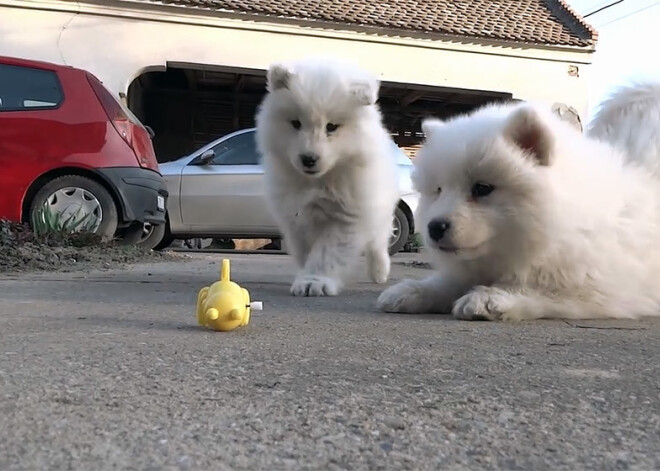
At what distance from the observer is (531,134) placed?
89.1 inches

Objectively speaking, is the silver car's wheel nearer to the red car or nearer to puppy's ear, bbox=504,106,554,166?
the red car

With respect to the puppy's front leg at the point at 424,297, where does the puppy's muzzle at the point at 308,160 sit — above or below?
above

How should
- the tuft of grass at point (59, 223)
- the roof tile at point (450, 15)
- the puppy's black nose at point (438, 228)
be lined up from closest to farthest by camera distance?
the puppy's black nose at point (438, 228)
the tuft of grass at point (59, 223)
the roof tile at point (450, 15)

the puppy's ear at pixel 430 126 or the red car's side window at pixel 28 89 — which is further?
the red car's side window at pixel 28 89

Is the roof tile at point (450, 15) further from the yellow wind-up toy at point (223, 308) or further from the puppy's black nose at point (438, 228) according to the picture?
the yellow wind-up toy at point (223, 308)

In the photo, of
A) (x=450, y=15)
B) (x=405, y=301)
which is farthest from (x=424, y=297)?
(x=450, y=15)

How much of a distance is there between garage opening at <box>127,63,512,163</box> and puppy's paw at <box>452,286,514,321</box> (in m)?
10.4

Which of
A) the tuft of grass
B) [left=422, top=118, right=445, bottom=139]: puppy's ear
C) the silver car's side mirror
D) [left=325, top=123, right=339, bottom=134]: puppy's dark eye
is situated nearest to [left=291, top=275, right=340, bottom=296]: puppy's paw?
[left=325, top=123, right=339, bottom=134]: puppy's dark eye

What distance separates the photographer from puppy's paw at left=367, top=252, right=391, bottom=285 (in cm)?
421

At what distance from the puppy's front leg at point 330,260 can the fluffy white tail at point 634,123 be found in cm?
131

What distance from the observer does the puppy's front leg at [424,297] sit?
2.53m

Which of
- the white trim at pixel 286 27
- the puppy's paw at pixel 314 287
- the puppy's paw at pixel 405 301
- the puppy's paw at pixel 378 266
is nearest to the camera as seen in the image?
the puppy's paw at pixel 405 301

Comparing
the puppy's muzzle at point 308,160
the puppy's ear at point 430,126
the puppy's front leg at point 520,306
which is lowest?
the puppy's front leg at point 520,306

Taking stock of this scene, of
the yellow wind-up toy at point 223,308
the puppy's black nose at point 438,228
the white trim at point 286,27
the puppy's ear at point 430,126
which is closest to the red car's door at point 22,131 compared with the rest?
the puppy's ear at point 430,126
